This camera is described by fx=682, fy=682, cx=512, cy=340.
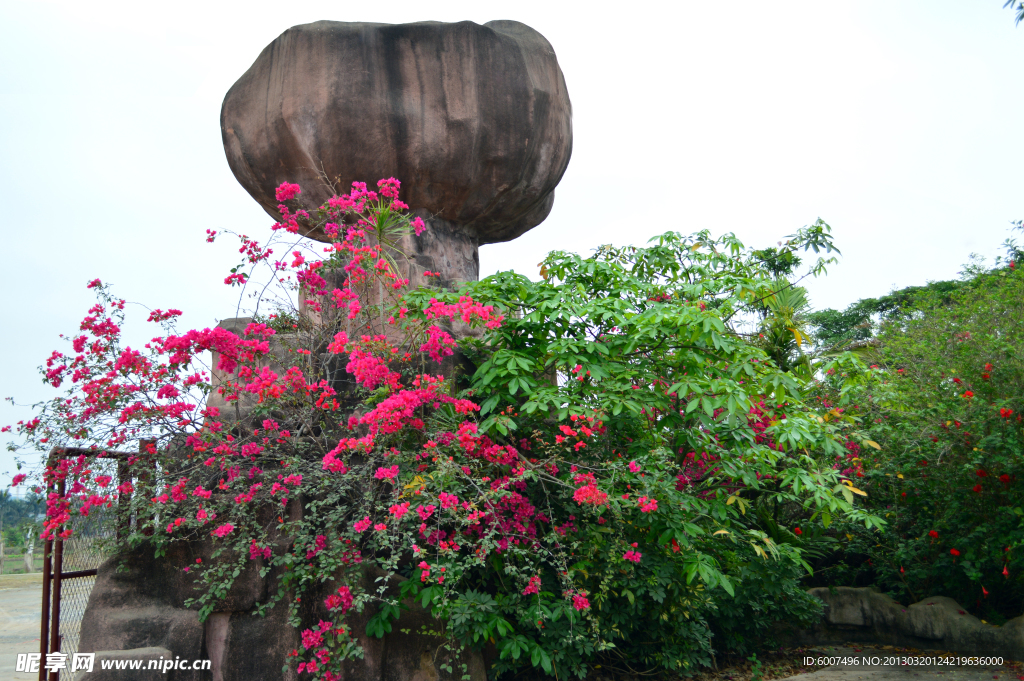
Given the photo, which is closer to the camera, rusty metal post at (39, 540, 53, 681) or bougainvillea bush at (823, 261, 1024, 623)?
rusty metal post at (39, 540, 53, 681)

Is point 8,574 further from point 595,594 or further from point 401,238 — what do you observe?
point 595,594

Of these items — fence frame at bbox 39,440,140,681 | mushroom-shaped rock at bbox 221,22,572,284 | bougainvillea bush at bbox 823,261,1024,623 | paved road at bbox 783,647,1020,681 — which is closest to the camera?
fence frame at bbox 39,440,140,681

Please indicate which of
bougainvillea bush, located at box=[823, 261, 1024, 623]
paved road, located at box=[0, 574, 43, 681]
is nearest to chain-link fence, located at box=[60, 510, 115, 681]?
paved road, located at box=[0, 574, 43, 681]

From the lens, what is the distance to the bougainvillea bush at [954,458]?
5332 millimetres

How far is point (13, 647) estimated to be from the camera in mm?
7367

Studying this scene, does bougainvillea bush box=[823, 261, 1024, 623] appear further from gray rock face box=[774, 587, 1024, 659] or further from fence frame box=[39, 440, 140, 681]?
fence frame box=[39, 440, 140, 681]

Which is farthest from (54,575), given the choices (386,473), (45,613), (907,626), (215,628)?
(907,626)

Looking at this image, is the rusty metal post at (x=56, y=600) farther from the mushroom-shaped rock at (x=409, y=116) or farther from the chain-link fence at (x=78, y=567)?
the mushroom-shaped rock at (x=409, y=116)

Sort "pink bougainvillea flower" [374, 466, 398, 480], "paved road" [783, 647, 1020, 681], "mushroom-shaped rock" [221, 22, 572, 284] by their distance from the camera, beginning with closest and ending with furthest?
"pink bougainvillea flower" [374, 466, 398, 480]
"paved road" [783, 647, 1020, 681]
"mushroom-shaped rock" [221, 22, 572, 284]

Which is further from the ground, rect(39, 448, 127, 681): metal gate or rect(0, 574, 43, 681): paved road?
rect(39, 448, 127, 681): metal gate

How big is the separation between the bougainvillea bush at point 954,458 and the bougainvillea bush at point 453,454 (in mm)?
961

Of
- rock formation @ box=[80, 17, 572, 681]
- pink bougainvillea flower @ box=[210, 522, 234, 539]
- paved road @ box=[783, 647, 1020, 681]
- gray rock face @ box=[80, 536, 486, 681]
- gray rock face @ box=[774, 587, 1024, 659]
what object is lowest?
paved road @ box=[783, 647, 1020, 681]

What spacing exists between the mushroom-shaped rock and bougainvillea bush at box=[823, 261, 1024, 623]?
12.1ft

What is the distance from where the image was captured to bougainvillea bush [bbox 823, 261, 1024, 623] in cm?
533
